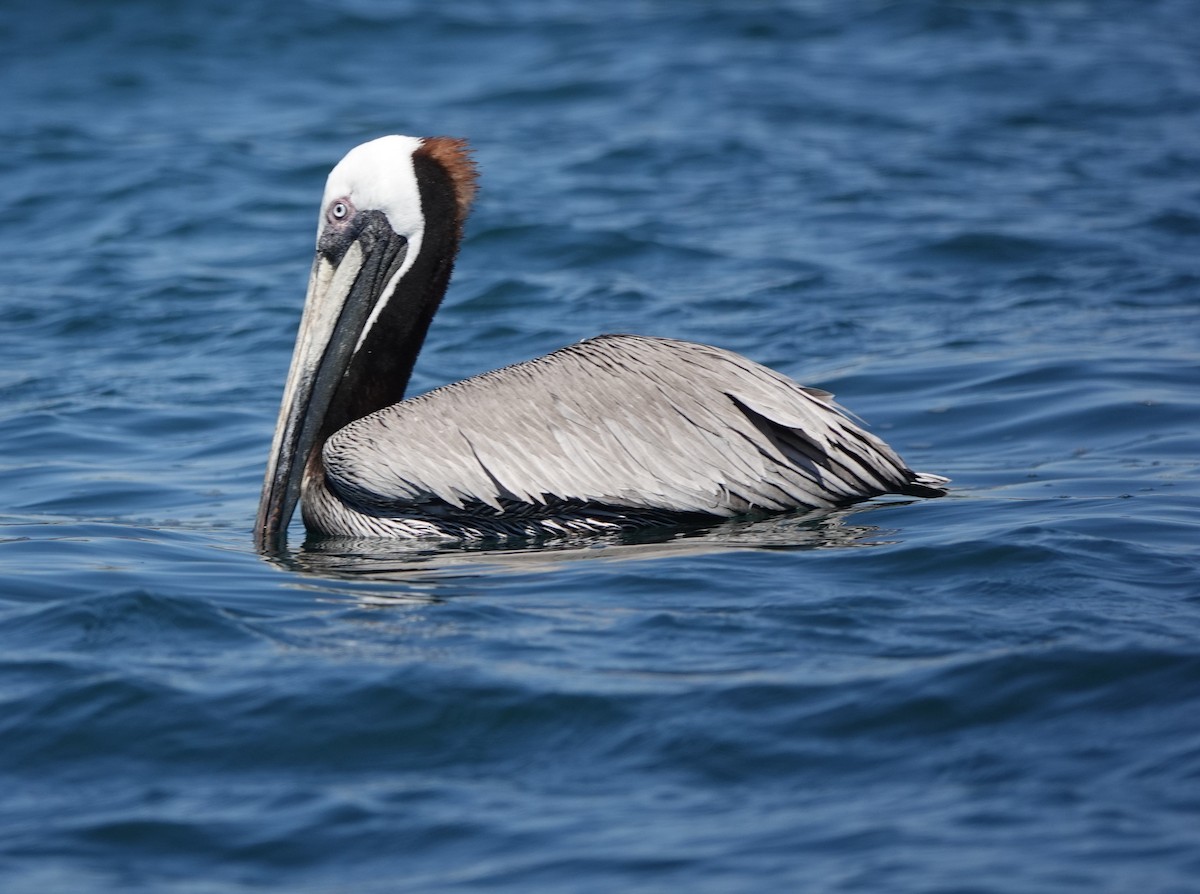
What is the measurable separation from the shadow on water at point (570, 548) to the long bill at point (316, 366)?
1.14ft

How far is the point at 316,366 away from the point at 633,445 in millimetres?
1432

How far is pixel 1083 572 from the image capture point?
4734 millimetres

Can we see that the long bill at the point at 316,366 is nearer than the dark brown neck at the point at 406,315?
Yes

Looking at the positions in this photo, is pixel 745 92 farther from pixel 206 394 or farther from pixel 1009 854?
pixel 1009 854

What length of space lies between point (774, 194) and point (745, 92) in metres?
3.17

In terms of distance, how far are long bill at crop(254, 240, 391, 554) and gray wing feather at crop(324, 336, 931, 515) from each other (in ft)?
1.32

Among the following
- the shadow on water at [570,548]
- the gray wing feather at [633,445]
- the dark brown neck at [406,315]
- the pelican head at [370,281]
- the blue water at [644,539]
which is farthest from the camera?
the dark brown neck at [406,315]

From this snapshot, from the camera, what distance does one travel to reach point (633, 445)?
18.5 ft

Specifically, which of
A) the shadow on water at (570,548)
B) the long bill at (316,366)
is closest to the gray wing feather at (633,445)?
the shadow on water at (570,548)

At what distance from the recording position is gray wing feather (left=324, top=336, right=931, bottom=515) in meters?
5.61

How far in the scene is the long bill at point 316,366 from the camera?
615 centimetres

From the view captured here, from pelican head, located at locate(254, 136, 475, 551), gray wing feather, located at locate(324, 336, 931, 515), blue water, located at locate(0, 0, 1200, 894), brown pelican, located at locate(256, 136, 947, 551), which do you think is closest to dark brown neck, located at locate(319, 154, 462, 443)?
pelican head, located at locate(254, 136, 475, 551)

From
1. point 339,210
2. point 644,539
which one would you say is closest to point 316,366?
point 339,210

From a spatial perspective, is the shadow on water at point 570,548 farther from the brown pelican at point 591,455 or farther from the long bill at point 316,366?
the long bill at point 316,366
